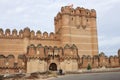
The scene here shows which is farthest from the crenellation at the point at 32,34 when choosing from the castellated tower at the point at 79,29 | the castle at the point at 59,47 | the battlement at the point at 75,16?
the battlement at the point at 75,16

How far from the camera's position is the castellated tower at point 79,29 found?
167ft

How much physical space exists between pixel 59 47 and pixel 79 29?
8108mm

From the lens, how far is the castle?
40344 millimetres

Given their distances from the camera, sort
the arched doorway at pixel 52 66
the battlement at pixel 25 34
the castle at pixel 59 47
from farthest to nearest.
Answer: the battlement at pixel 25 34, the arched doorway at pixel 52 66, the castle at pixel 59 47

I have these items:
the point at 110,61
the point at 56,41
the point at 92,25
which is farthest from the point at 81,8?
the point at 110,61

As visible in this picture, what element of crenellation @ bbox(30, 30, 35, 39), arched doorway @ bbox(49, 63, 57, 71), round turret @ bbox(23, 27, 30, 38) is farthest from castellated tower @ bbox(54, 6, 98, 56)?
arched doorway @ bbox(49, 63, 57, 71)

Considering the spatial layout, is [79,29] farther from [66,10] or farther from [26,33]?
[26,33]

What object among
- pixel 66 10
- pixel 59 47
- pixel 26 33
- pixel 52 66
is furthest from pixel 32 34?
pixel 52 66

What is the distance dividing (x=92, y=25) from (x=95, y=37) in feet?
7.09

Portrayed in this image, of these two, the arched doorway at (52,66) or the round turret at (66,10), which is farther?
the round turret at (66,10)

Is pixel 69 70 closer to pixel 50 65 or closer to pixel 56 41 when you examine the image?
pixel 50 65

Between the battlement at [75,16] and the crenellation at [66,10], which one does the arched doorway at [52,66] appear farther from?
the crenellation at [66,10]

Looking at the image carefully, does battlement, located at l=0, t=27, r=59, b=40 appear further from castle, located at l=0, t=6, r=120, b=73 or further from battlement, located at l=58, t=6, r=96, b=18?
battlement, located at l=58, t=6, r=96, b=18

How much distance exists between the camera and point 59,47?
1785 inches
